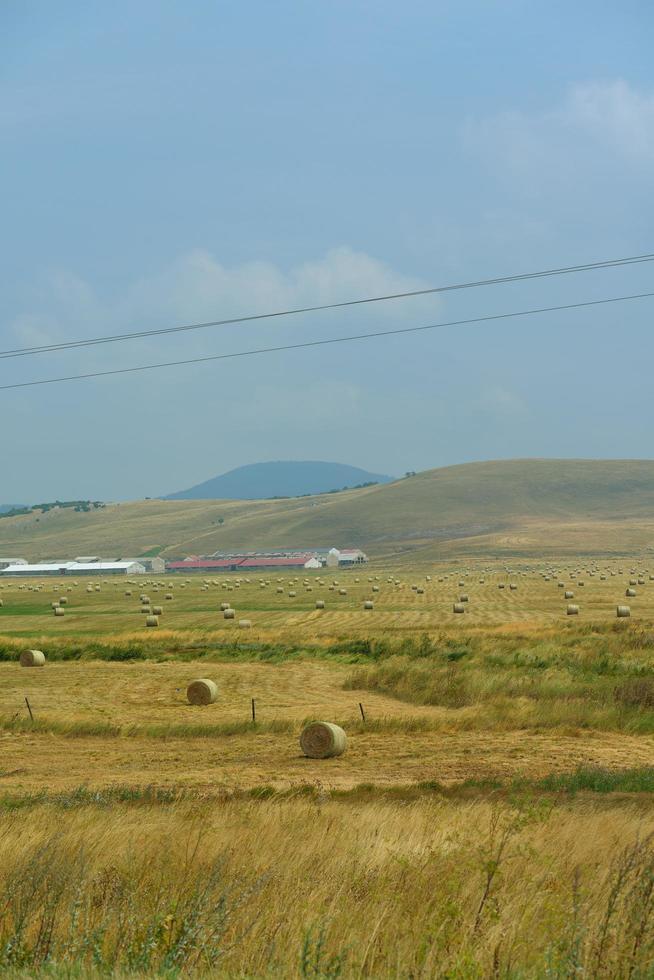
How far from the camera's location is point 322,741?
2230 cm

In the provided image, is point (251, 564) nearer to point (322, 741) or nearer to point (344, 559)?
point (344, 559)

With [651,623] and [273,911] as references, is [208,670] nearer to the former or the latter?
[651,623]

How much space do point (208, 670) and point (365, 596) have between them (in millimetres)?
45383

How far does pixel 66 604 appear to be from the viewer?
86938mm

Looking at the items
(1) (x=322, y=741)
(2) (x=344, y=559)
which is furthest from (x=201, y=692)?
(2) (x=344, y=559)

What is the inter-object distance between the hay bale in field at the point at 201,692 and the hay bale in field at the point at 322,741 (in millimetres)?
9461

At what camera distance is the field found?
6.76 meters

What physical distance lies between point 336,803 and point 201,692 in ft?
55.0

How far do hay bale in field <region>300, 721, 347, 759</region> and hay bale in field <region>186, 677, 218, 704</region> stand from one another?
372 inches

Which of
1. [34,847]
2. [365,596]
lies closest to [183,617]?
[365,596]

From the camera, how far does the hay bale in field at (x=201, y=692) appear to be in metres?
31.6

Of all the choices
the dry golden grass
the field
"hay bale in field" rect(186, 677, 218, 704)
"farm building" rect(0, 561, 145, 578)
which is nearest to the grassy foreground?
the field

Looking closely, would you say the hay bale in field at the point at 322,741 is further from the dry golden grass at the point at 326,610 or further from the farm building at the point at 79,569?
the farm building at the point at 79,569

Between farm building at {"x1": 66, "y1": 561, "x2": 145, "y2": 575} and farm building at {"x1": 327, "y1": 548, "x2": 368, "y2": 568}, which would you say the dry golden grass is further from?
farm building at {"x1": 66, "y1": 561, "x2": 145, "y2": 575}
